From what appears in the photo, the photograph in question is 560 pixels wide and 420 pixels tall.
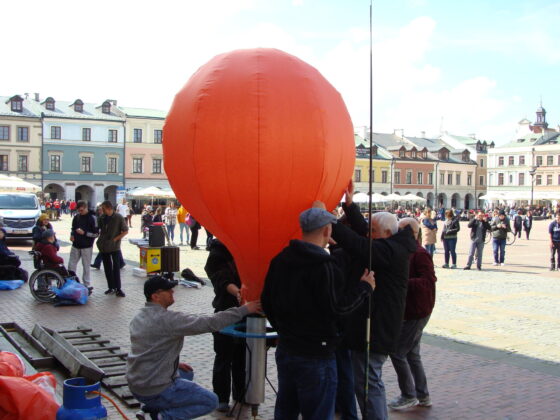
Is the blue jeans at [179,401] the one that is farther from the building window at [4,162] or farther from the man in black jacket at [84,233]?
the building window at [4,162]

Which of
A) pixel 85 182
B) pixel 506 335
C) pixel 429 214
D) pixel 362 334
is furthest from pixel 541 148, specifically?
pixel 362 334

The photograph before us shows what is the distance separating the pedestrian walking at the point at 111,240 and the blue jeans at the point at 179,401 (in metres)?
7.68

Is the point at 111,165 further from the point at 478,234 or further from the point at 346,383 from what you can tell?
the point at 346,383

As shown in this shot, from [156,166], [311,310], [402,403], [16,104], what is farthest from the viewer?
[156,166]

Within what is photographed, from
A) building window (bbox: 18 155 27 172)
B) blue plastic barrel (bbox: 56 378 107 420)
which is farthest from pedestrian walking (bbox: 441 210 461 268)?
building window (bbox: 18 155 27 172)

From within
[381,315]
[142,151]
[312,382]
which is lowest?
[312,382]

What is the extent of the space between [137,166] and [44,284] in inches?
2305

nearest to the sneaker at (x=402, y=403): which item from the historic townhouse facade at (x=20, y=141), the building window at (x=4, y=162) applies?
the historic townhouse facade at (x=20, y=141)

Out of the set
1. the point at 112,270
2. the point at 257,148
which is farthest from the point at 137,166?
the point at 257,148

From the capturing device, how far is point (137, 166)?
225ft

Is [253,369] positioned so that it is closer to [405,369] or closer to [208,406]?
[208,406]

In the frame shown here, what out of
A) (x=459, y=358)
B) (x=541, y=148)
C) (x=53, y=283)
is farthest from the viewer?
(x=541, y=148)

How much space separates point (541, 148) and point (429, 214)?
78918mm

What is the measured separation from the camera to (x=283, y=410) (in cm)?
421
